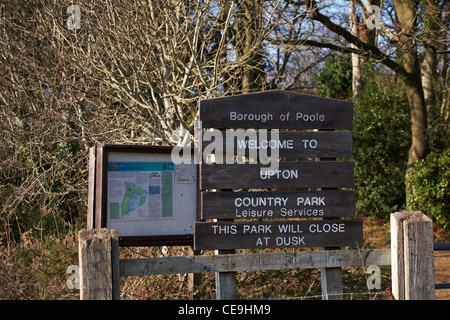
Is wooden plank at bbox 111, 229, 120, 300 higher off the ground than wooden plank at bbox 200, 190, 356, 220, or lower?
lower

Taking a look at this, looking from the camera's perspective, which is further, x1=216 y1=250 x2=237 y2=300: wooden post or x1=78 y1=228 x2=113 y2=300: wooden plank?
x1=216 y1=250 x2=237 y2=300: wooden post

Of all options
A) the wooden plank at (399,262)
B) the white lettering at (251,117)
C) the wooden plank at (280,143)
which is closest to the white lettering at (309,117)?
the wooden plank at (280,143)

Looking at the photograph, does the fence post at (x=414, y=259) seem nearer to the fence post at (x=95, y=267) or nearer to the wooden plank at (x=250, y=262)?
the wooden plank at (x=250, y=262)

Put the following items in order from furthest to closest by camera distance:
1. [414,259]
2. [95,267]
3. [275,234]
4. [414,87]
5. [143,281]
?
1. [414,87]
2. [143,281]
3. [275,234]
4. [414,259]
5. [95,267]

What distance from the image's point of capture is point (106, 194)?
4816mm

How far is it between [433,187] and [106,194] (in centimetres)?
887

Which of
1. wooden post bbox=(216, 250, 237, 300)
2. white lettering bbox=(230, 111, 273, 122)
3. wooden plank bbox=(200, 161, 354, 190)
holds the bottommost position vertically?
wooden post bbox=(216, 250, 237, 300)

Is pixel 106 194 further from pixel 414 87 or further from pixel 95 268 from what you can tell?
pixel 414 87

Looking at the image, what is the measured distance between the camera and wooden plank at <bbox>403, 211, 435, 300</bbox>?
4.26 meters

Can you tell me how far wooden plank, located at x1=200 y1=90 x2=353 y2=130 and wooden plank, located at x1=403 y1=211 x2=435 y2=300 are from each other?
3.81 feet

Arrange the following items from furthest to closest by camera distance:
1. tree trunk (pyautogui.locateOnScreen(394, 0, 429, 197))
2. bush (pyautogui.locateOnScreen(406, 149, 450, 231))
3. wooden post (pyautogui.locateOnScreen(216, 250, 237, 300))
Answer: tree trunk (pyautogui.locateOnScreen(394, 0, 429, 197))
bush (pyautogui.locateOnScreen(406, 149, 450, 231))
wooden post (pyautogui.locateOnScreen(216, 250, 237, 300))

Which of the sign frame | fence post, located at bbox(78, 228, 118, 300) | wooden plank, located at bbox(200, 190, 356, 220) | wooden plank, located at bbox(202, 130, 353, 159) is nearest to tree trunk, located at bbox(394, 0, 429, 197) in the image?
wooden plank, located at bbox(202, 130, 353, 159)

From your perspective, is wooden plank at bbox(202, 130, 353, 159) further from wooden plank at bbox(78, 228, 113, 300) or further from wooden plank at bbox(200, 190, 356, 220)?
wooden plank at bbox(78, 228, 113, 300)

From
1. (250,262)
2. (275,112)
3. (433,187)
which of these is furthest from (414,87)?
(250,262)
